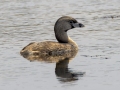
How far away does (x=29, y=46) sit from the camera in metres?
19.7

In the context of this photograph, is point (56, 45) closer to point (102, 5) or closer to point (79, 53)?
point (79, 53)

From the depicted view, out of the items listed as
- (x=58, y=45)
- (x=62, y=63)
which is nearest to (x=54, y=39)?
(x=58, y=45)

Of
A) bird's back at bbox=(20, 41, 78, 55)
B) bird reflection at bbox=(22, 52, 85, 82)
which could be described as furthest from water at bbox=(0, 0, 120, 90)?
bird's back at bbox=(20, 41, 78, 55)

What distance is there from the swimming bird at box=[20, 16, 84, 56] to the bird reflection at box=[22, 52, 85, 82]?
0.22 metres

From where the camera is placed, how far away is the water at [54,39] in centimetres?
Answer: 1545

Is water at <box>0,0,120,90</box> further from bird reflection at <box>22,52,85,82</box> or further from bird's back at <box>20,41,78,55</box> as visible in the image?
bird's back at <box>20,41,78,55</box>

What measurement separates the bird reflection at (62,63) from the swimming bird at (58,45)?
0.73ft

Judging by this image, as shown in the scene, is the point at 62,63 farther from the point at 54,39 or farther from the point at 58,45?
the point at 54,39

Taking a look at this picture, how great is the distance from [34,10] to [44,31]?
19.1 ft

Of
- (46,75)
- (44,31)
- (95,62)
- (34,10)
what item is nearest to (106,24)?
(44,31)

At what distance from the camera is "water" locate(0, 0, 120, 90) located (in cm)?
1545

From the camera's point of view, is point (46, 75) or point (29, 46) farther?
point (29, 46)

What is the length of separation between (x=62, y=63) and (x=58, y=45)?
2.05 m

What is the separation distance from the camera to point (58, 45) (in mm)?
20141
